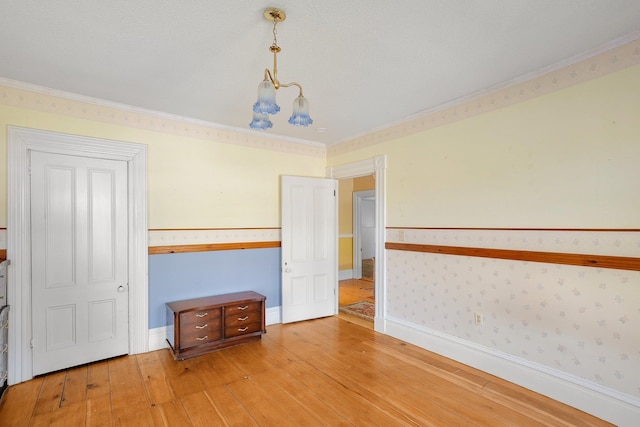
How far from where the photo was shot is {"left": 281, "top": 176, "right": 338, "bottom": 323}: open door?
4.31 meters

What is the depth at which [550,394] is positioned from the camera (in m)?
2.46

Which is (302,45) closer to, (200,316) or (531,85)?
(531,85)

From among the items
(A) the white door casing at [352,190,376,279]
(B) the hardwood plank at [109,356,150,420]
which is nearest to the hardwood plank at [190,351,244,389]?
(B) the hardwood plank at [109,356,150,420]

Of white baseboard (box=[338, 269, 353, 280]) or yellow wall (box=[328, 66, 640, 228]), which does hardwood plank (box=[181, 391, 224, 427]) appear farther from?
white baseboard (box=[338, 269, 353, 280])

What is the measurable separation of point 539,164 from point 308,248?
288 centimetres

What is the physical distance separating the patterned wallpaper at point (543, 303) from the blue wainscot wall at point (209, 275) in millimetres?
1909

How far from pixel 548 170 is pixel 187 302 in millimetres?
3685

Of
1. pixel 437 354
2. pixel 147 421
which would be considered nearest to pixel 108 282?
pixel 147 421

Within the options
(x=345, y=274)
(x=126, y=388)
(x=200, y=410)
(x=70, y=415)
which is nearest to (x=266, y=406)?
(x=200, y=410)

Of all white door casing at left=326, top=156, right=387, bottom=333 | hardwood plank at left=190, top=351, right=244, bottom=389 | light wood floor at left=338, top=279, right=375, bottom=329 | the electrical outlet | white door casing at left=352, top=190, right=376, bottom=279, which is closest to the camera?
hardwood plank at left=190, top=351, right=244, bottom=389

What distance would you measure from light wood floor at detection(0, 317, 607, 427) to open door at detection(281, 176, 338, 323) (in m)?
1.05

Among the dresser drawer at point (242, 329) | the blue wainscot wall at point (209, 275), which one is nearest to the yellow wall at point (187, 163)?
the blue wainscot wall at point (209, 275)

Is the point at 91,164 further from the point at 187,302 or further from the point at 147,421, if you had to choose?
the point at 147,421

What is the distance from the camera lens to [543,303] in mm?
2527
